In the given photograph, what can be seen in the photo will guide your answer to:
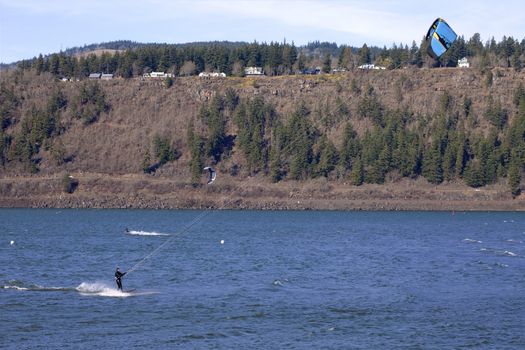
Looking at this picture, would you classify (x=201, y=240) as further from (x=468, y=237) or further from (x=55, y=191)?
(x=55, y=191)

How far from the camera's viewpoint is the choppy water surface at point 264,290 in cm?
3612

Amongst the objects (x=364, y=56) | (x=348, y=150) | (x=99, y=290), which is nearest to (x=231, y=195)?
(x=348, y=150)

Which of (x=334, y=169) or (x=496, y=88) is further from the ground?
(x=496, y=88)

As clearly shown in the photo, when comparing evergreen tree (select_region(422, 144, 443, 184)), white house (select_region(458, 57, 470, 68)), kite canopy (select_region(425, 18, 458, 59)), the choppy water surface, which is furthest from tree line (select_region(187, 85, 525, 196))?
kite canopy (select_region(425, 18, 458, 59))

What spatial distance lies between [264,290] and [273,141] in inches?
3768

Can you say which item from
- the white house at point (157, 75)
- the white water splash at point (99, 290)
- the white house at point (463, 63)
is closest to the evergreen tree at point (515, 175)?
the white house at point (463, 63)

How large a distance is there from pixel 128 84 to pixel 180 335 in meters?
133

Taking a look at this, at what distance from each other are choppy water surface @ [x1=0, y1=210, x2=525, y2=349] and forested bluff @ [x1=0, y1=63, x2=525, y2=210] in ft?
134

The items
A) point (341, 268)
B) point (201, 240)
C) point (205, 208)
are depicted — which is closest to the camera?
point (341, 268)

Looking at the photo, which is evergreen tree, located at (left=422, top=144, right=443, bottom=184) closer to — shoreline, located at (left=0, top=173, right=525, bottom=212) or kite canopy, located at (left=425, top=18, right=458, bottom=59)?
shoreline, located at (left=0, top=173, right=525, bottom=212)

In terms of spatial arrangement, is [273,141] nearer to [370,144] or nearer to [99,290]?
[370,144]

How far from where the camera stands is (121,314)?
4006 centimetres

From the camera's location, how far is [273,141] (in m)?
142

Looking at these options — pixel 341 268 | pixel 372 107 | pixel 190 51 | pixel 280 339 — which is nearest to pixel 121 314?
pixel 280 339
